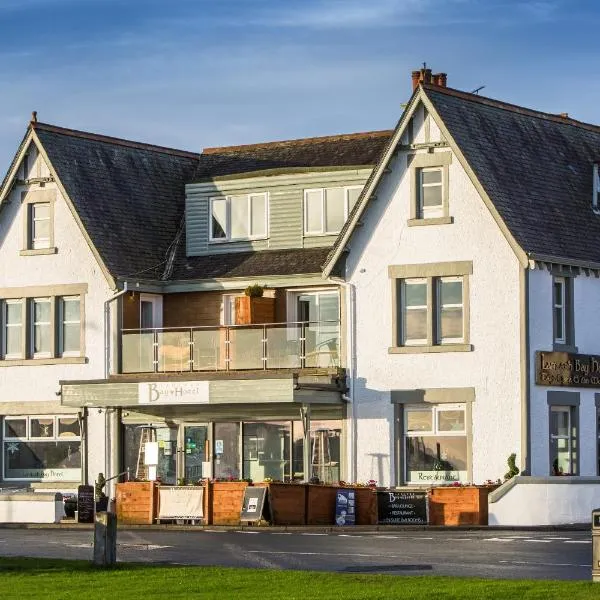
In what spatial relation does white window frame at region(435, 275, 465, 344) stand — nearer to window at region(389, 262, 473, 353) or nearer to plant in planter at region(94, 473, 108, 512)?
window at region(389, 262, 473, 353)

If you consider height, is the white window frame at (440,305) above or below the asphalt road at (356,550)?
above

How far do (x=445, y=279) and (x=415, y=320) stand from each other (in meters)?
1.26

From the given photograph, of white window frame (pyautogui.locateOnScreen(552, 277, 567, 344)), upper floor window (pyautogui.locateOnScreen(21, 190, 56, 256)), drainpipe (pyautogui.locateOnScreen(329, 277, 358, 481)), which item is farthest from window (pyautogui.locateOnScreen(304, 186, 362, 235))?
upper floor window (pyautogui.locateOnScreen(21, 190, 56, 256))

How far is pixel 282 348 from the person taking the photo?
46219mm

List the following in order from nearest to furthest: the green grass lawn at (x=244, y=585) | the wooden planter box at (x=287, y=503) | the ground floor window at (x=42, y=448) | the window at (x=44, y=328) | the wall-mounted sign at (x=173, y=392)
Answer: the green grass lawn at (x=244, y=585)
the wooden planter box at (x=287, y=503)
the wall-mounted sign at (x=173, y=392)
the ground floor window at (x=42, y=448)
the window at (x=44, y=328)

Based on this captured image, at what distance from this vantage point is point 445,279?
4472 cm

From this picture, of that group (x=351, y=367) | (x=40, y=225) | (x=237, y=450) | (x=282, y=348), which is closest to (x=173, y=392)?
(x=237, y=450)

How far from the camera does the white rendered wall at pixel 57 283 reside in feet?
162

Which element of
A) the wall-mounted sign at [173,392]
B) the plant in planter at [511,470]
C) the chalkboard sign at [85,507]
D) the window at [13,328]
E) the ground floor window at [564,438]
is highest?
the window at [13,328]

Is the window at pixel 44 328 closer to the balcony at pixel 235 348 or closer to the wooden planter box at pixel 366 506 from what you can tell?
the balcony at pixel 235 348

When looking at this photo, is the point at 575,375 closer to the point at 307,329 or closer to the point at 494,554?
the point at 307,329

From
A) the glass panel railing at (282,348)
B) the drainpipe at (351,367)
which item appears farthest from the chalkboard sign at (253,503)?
the glass panel railing at (282,348)

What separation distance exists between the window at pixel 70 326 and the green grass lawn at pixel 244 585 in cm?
2187

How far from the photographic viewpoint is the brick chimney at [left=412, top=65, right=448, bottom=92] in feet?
159
